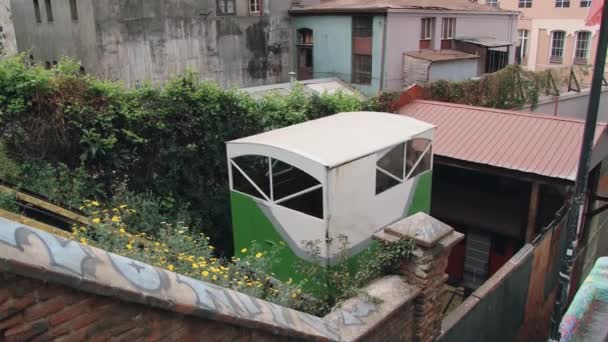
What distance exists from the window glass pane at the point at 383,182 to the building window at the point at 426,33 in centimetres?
1733

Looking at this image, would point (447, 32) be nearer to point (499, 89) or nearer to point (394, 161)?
point (499, 89)

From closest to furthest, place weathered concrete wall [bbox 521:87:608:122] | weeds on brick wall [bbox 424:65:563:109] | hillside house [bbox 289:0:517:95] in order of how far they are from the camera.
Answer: weeds on brick wall [bbox 424:65:563:109]
weathered concrete wall [bbox 521:87:608:122]
hillside house [bbox 289:0:517:95]

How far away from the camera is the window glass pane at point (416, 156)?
827cm

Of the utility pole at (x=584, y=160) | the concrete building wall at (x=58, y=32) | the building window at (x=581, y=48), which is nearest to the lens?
the utility pole at (x=584, y=160)

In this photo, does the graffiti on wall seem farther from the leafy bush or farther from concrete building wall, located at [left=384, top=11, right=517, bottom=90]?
concrete building wall, located at [left=384, top=11, right=517, bottom=90]

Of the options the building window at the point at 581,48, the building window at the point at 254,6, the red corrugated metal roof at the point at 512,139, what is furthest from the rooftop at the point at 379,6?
the building window at the point at 581,48

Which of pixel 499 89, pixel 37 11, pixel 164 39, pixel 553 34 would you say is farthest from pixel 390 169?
pixel 553 34

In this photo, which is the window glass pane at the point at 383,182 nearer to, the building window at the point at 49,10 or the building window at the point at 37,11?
the building window at the point at 49,10

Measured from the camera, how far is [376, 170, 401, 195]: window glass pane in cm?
754

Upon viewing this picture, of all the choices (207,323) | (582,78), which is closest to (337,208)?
(207,323)

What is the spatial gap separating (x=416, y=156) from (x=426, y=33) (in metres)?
17.1

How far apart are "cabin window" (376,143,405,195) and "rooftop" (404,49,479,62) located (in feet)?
49.6

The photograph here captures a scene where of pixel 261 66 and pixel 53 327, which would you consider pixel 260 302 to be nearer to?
pixel 53 327

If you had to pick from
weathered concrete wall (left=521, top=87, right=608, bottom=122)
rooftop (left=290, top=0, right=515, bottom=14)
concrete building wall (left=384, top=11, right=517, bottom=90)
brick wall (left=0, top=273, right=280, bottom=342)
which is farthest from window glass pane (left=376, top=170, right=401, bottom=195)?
concrete building wall (left=384, top=11, right=517, bottom=90)
